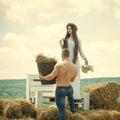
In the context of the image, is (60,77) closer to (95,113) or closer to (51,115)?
(51,115)

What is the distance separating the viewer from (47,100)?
8062mm

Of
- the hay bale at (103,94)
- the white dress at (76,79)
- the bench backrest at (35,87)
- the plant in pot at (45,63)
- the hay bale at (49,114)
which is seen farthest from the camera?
the hay bale at (103,94)

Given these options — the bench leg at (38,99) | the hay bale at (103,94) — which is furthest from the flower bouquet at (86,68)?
the bench leg at (38,99)

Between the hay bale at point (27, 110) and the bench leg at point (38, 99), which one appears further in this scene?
the bench leg at point (38, 99)

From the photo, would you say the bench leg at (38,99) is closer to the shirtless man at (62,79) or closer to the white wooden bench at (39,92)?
the white wooden bench at (39,92)

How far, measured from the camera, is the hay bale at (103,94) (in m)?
8.28

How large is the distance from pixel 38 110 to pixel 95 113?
920 millimetres

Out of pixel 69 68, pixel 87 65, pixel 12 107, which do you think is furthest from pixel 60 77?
pixel 87 65

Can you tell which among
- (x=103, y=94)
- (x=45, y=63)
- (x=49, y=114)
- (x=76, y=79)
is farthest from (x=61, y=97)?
(x=103, y=94)

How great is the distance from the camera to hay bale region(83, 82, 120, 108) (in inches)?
326

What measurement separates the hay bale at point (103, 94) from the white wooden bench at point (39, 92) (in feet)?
1.56

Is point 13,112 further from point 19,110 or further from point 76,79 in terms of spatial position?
point 76,79

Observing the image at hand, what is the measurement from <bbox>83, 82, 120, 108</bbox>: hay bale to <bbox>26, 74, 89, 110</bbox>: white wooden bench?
47cm

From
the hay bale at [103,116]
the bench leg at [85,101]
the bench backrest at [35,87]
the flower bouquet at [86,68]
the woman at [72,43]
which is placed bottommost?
the hay bale at [103,116]
